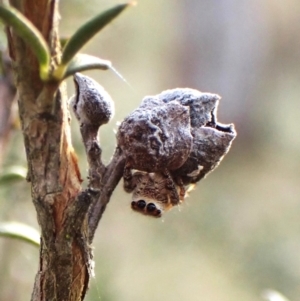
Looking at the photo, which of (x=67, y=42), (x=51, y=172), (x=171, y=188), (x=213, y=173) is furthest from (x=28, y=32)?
(x=213, y=173)

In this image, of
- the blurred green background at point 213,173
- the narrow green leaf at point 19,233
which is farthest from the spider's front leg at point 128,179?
the blurred green background at point 213,173

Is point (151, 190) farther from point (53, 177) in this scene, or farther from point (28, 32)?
point (28, 32)

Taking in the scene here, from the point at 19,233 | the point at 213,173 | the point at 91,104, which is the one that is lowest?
the point at 19,233

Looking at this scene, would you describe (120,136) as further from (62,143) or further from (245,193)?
(245,193)

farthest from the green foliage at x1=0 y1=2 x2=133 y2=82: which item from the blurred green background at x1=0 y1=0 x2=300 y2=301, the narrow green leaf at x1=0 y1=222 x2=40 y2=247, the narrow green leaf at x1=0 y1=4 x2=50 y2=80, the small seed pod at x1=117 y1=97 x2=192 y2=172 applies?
the blurred green background at x1=0 y1=0 x2=300 y2=301

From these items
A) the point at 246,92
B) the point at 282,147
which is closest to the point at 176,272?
the point at 282,147

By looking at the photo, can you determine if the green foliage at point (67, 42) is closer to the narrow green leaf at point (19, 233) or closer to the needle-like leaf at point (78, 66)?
the needle-like leaf at point (78, 66)
